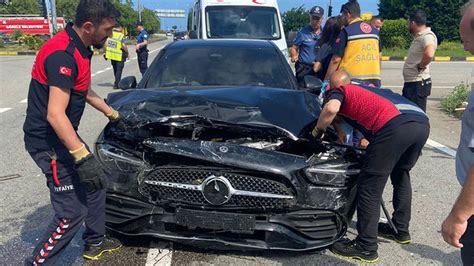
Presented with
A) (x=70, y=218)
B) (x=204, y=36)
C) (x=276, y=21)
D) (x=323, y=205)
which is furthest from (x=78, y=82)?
(x=276, y=21)

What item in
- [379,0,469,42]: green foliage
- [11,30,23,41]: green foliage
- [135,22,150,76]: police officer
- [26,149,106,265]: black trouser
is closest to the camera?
[26,149,106,265]: black trouser

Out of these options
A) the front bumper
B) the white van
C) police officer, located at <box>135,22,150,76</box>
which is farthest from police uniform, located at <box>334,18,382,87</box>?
police officer, located at <box>135,22,150,76</box>

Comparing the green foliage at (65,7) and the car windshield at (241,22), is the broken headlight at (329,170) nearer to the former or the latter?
the car windshield at (241,22)

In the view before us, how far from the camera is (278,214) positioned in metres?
2.99

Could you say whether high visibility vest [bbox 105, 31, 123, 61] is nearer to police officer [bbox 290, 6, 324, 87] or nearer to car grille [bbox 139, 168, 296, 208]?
police officer [bbox 290, 6, 324, 87]

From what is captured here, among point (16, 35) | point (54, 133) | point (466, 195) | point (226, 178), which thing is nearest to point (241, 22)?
point (226, 178)

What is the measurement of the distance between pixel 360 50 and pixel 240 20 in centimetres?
540

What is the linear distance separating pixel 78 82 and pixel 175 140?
81cm

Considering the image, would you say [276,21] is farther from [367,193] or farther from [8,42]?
[8,42]

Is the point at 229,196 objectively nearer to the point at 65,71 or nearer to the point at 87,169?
the point at 87,169

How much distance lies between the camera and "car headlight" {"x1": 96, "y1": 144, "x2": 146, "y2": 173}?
304 cm

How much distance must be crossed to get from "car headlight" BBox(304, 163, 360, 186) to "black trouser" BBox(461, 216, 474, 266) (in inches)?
41.5

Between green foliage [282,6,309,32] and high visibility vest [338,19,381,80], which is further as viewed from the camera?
green foliage [282,6,309,32]

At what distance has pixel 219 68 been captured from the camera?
457 centimetres
